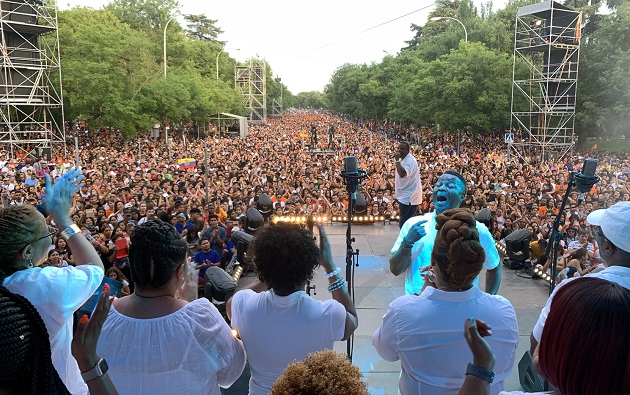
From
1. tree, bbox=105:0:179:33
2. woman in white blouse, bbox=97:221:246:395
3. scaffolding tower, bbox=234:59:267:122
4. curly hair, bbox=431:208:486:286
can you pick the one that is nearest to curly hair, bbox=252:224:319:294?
woman in white blouse, bbox=97:221:246:395

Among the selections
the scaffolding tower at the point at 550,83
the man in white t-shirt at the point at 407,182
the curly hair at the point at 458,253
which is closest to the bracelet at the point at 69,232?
the curly hair at the point at 458,253

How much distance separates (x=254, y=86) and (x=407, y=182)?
256 feet

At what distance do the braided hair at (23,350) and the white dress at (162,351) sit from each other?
42 centimetres

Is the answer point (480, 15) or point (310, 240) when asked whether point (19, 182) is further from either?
point (480, 15)

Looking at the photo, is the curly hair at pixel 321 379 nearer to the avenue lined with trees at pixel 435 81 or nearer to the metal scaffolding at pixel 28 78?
the avenue lined with trees at pixel 435 81

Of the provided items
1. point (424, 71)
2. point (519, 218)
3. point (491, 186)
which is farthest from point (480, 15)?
point (519, 218)

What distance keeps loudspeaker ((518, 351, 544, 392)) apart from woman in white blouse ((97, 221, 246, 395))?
2348 millimetres

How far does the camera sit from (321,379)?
4.66 ft

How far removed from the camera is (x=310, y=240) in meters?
2.48

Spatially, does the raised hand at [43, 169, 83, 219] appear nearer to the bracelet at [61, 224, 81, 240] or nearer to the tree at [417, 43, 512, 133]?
the bracelet at [61, 224, 81, 240]

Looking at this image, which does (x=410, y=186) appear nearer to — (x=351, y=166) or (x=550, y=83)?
(x=351, y=166)

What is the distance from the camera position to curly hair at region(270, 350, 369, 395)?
4.66 ft

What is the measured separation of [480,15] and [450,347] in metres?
63.6

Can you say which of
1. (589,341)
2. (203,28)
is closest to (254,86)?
(203,28)
